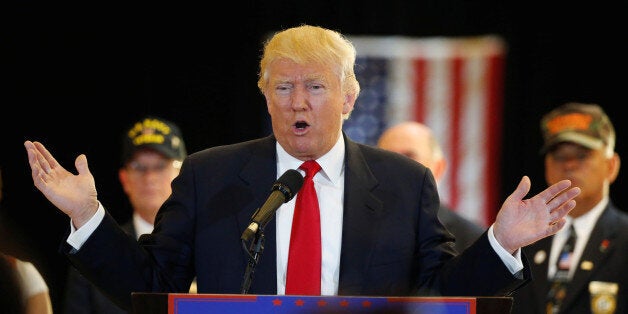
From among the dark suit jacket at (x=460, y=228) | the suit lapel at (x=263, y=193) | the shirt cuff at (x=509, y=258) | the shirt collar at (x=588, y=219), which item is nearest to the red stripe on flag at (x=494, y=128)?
the shirt collar at (x=588, y=219)

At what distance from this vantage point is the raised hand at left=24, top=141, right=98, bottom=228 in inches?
90.3

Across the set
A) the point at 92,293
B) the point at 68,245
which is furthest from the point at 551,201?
the point at 92,293

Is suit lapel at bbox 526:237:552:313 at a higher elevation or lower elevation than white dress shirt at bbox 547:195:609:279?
lower

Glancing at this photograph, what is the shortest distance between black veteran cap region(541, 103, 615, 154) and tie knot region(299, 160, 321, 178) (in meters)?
2.11

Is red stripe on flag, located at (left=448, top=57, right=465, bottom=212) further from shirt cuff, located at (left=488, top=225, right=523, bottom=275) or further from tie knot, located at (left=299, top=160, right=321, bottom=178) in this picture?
shirt cuff, located at (left=488, top=225, right=523, bottom=275)

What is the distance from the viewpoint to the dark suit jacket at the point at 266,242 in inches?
92.5

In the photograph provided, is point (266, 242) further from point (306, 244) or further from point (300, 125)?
point (300, 125)

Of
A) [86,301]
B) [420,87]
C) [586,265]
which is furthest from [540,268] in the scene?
[420,87]

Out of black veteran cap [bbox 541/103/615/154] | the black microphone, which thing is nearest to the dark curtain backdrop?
black veteran cap [bbox 541/103/615/154]

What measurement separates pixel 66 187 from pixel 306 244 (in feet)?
1.86

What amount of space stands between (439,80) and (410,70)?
0.60 feet

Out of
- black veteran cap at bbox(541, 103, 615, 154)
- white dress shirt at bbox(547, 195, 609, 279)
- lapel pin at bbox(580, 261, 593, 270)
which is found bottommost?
lapel pin at bbox(580, 261, 593, 270)

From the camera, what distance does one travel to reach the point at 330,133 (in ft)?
8.43

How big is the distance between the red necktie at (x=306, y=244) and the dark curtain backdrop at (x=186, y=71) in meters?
3.12
